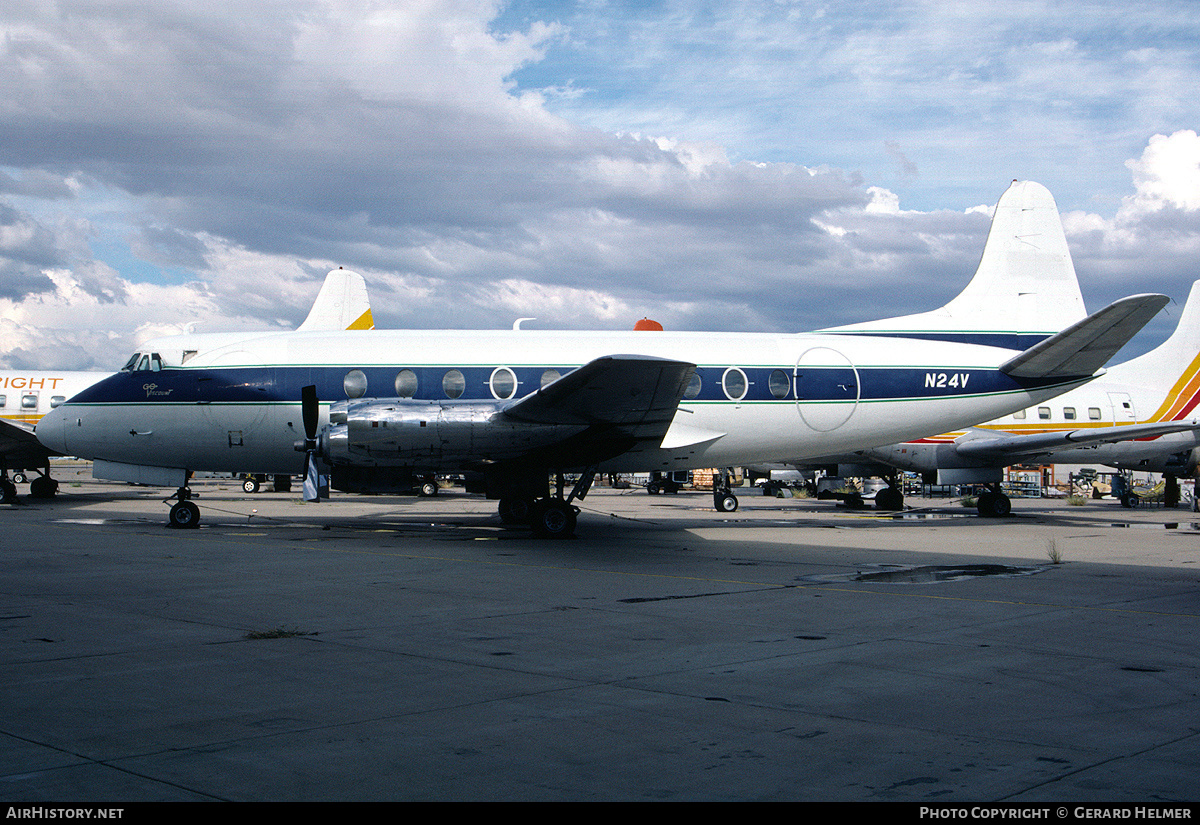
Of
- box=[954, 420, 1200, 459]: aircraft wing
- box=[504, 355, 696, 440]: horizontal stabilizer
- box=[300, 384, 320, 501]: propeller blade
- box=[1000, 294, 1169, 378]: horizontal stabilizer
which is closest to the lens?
box=[504, 355, 696, 440]: horizontal stabilizer

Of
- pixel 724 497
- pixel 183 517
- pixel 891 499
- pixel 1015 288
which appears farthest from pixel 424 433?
Result: pixel 891 499

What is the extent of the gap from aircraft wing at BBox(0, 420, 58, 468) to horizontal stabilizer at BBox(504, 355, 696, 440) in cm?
2138

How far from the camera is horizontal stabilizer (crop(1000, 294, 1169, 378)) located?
57.0ft

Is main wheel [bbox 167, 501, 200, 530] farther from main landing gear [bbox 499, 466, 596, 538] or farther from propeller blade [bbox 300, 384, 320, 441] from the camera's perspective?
main landing gear [bbox 499, 466, 596, 538]

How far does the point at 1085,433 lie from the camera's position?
2752cm

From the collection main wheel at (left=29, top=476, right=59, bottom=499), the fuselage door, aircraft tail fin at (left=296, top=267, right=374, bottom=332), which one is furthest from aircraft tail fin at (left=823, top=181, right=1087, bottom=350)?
main wheel at (left=29, top=476, right=59, bottom=499)

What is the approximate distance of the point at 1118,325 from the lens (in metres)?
18.0

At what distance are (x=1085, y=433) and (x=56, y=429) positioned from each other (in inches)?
1093

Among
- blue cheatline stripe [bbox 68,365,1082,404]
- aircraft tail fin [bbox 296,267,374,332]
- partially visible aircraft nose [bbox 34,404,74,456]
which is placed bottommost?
partially visible aircraft nose [bbox 34,404,74,456]

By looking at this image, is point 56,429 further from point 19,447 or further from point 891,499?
point 891,499

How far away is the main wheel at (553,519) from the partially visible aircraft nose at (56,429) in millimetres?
10413

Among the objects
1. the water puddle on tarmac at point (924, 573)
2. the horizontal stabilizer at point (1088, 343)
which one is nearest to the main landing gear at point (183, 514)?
the water puddle on tarmac at point (924, 573)

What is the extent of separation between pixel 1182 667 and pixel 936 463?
23.1 metres

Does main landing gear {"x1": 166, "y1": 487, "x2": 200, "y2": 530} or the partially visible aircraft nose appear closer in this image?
the partially visible aircraft nose
